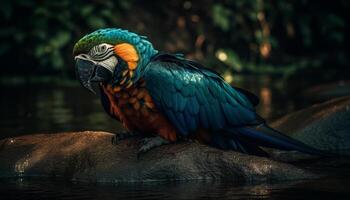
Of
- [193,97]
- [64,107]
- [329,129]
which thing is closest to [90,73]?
[193,97]

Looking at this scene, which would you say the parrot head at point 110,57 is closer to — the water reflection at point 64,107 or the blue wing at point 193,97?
the blue wing at point 193,97

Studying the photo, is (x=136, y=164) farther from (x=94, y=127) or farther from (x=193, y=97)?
(x=94, y=127)

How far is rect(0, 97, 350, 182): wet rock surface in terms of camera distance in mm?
6332

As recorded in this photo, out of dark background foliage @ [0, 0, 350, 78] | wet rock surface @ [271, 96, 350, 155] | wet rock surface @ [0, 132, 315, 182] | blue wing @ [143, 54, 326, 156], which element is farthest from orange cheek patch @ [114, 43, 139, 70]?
dark background foliage @ [0, 0, 350, 78]

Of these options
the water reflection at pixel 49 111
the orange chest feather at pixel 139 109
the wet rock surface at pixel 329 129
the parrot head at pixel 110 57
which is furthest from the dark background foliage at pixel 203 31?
the parrot head at pixel 110 57

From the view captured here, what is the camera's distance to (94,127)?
10375 millimetres

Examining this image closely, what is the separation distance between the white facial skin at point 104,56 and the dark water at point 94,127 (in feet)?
3.13

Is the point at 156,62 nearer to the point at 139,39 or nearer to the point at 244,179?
the point at 139,39

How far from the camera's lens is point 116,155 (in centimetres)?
661

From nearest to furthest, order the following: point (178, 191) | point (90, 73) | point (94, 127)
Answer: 1. point (178, 191)
2. point (90, 73)
3. point (94, 127)

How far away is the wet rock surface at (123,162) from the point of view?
6332mm

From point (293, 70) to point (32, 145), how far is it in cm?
1494

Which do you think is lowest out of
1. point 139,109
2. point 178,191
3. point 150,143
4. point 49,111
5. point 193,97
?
point 178,191

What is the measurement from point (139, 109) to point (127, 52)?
462mm
